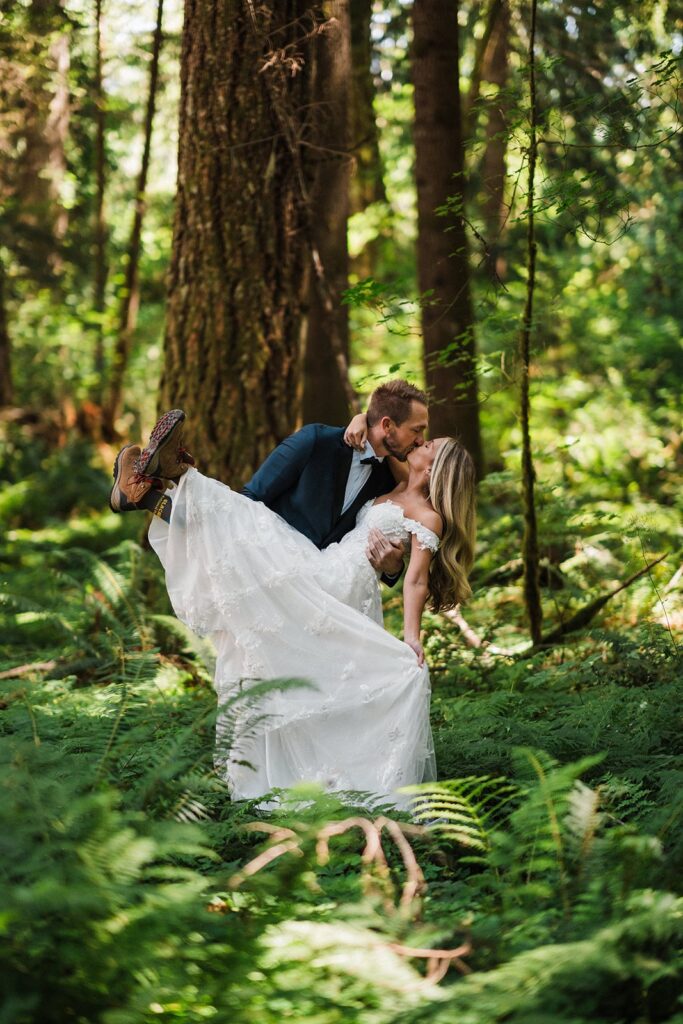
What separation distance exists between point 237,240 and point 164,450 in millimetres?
2957

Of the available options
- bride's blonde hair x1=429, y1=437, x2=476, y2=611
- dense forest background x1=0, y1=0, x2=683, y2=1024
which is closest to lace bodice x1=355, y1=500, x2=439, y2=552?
bride's blonde hair x1=429, y1=437, x2=476, y2=611

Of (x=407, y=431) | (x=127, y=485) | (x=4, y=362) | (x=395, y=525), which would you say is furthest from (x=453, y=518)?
(x=4, y=362)

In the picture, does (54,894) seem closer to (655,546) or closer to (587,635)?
(587,635)

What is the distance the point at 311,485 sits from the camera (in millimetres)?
5422

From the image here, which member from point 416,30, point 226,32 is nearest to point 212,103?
point 226,32

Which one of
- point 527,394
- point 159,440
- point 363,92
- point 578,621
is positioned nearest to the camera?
point 159,440

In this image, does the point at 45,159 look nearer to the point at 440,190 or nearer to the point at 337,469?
the point at 440,190

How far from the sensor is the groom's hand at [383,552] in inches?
→ 199

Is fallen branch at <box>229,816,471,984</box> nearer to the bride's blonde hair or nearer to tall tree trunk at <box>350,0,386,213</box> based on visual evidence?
the bride's blonde hair

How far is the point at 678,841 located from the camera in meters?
3.48

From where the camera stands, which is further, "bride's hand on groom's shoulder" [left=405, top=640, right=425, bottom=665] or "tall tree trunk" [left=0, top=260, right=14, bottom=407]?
"tall tree trunk" [left=0, top=260, right=14, bottom=407]

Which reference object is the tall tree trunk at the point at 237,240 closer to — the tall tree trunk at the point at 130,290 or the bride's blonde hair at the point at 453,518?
the bride's blonde hair at the point at 453,518

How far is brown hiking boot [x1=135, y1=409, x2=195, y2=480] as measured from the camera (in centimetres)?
475

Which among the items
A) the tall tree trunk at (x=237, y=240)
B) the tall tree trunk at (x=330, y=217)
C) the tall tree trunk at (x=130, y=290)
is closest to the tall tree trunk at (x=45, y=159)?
the tall tree trunk at (x=130, y=290)
